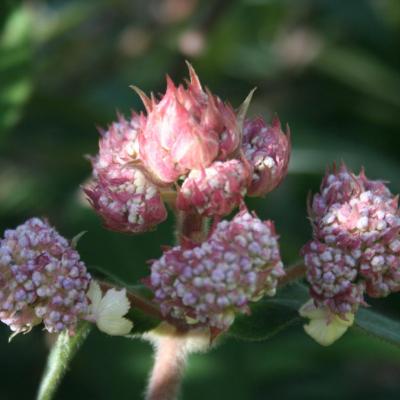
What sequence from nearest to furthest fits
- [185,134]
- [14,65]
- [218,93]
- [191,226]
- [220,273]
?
1. [220,273]
2. [185,134]
3. [191,226]
4. [14,65]
5. [218,93]

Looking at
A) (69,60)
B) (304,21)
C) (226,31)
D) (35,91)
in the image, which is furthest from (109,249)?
(304,21)

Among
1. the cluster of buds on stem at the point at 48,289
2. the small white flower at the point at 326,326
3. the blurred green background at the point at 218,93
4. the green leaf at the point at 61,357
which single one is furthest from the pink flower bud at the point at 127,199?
the blurred green background at the point at 218,93

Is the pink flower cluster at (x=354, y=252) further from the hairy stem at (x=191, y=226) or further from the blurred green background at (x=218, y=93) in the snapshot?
the blurred green background at (x=218, y=93)

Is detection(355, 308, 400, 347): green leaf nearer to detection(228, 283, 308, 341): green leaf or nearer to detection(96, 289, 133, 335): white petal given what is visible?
detection(228, 283, 308, 341): green leaf

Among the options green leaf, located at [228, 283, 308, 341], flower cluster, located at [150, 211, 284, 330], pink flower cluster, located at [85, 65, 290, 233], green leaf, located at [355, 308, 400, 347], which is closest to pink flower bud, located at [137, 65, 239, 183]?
pink flower cluster, located at [85, 65, 290, 233]

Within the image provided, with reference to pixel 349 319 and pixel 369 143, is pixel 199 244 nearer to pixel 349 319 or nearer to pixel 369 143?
pixel 349 319

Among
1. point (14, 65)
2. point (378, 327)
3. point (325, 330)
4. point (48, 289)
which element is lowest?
point (378, 327)

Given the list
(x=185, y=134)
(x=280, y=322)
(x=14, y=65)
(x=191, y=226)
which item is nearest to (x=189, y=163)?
(x=185, y=134)

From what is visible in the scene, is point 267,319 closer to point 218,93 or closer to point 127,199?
point 127,199
